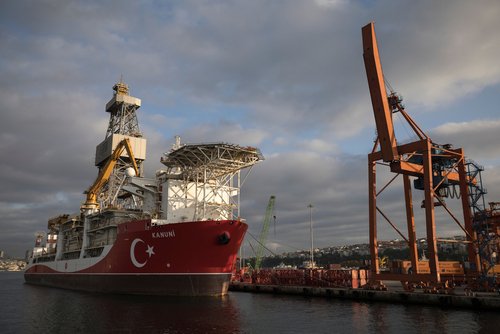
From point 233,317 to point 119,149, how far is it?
96.6 feet

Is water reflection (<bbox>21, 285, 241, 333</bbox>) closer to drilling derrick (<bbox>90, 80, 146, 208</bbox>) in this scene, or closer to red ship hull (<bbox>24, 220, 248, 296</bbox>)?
red ship hull (<bbox>24, 220, 248, 296</bbox>)

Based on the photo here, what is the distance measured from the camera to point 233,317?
74.9ft

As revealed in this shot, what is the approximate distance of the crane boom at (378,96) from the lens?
2862cm

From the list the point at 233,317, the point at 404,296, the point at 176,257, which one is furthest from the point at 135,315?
the point at 404,296

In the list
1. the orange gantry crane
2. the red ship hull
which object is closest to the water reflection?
the red ship hull

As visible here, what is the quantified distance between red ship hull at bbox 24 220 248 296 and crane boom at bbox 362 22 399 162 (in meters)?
12.3

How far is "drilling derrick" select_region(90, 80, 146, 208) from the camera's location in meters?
46.5

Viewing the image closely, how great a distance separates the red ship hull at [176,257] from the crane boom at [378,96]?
12.3 metres

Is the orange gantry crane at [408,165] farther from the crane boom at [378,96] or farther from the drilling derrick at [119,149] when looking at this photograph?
the drilling derrick at [119,149]

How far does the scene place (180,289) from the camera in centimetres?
2952

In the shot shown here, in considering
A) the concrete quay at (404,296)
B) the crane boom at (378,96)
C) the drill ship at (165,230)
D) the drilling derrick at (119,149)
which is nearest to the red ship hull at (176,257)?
the drill ship at (165,230)

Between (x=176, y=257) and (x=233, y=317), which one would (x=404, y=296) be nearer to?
(x=233, y=317)

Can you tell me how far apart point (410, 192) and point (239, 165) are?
47.4 ft

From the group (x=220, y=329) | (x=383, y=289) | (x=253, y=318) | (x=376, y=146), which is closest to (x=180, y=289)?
(x=253, y=318)
